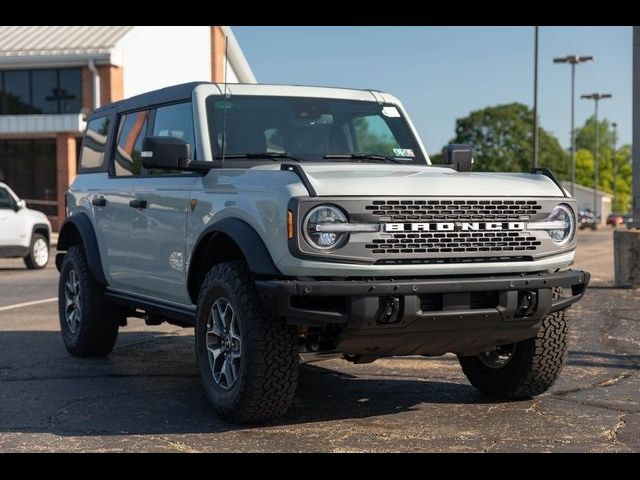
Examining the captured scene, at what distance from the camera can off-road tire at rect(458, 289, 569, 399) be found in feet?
19.7

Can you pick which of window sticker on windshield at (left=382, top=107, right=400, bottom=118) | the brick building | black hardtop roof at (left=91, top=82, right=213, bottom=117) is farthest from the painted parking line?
the brick building

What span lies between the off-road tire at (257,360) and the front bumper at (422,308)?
21 centimetres

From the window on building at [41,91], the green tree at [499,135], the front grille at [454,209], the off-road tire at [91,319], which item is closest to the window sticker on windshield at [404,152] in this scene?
the front grille at [454,209]

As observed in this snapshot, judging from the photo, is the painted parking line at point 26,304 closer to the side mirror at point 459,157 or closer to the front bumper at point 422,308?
the side mirror at point 459,157

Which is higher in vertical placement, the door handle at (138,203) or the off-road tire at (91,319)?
the door handle at (138,203)

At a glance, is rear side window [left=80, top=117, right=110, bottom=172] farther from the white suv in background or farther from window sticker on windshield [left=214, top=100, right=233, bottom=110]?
the white suv in background

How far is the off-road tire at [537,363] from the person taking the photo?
19.7ft

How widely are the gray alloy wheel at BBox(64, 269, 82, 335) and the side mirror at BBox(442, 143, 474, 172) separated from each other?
3025mm

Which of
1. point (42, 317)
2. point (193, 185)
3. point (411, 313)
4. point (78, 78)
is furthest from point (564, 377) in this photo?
point (78, 78)

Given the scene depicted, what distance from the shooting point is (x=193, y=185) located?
6.16 m

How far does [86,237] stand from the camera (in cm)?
774
